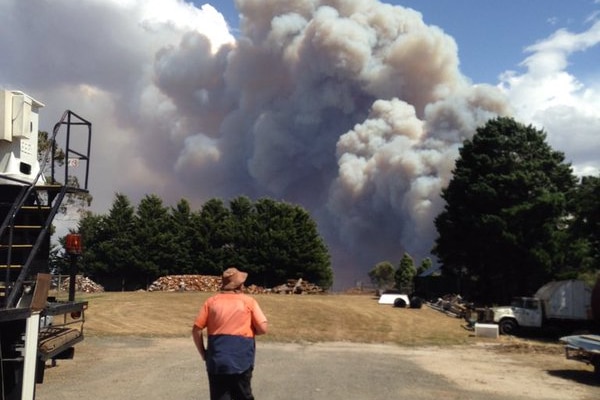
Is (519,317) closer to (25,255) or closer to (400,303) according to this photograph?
(400,303)

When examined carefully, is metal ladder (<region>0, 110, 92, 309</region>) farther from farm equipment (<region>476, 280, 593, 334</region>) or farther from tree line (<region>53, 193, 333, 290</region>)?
tree line (<region>53, 193, 333, 290</region>)

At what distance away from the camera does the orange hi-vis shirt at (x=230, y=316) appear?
5.69 meters

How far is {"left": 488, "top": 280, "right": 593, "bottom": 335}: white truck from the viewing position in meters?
27.1

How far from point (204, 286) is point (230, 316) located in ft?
138

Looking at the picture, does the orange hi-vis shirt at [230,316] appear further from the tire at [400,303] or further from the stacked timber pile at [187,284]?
the stacked timber pile at [187,284]

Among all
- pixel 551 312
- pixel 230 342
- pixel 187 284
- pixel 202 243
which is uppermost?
pixel 202 243

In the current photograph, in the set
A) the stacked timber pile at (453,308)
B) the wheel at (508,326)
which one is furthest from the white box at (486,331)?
the stacked timber pile at (453,308)

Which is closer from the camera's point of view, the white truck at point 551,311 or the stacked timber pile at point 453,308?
the white truck at point 551,311

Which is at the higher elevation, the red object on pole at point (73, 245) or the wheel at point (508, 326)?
the red object on pole at point (73, 245)

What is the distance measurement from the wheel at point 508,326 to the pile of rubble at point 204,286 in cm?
2119

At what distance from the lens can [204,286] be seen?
1848 inches

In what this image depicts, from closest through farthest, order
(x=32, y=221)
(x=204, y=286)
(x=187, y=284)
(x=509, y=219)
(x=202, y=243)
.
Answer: (x=32, y=221)
(x=509, y=219)
(x=204, y=286)
(x=187, y=284)
(x=202, y=243)

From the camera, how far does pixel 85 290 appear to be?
4856 centimetres

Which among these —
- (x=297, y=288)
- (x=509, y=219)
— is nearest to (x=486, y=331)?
(x=509, y=219)
